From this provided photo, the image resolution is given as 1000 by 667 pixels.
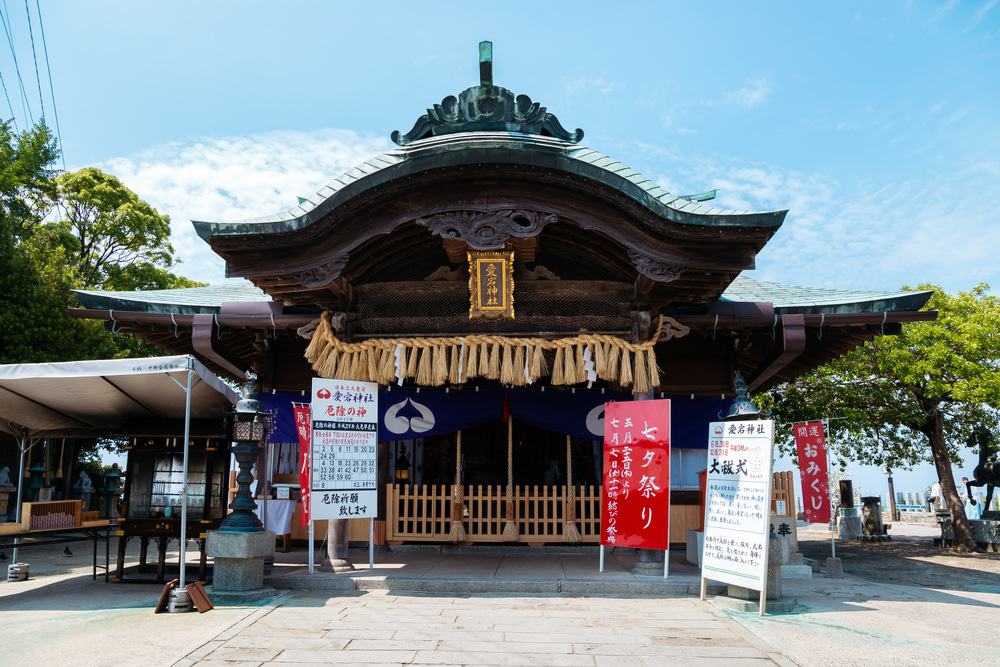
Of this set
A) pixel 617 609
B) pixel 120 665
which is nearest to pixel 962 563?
pixel 617 609

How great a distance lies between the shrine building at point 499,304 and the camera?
799 cm

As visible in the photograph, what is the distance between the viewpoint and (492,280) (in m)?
8.48

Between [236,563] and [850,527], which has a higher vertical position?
[236,563]

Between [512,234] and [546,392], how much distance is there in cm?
323

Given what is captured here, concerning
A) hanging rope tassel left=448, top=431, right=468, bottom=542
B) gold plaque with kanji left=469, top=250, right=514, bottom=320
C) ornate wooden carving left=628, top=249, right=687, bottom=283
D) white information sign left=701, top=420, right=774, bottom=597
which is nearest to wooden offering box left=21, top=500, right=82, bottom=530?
hanging rope tassel left=448, top=431, right=468, bottom=542

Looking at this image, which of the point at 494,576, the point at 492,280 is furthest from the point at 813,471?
the point at 492,280

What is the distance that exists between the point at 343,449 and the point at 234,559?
1686mm

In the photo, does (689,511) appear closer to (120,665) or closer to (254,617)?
(254,617)

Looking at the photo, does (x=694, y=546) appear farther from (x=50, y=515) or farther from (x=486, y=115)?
(x=50, y=515)

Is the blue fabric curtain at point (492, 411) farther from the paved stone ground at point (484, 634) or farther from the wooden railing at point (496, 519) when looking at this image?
the paved stone ground at point (484, 634)

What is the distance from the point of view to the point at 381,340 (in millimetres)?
8922

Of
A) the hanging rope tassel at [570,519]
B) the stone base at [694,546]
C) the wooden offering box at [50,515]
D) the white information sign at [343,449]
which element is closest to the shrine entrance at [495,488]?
the hanging rope tassel at [570,519]

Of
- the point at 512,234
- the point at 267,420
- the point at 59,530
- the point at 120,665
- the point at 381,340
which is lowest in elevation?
the point at 120,665

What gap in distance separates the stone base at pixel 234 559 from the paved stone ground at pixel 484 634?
1.71ft
